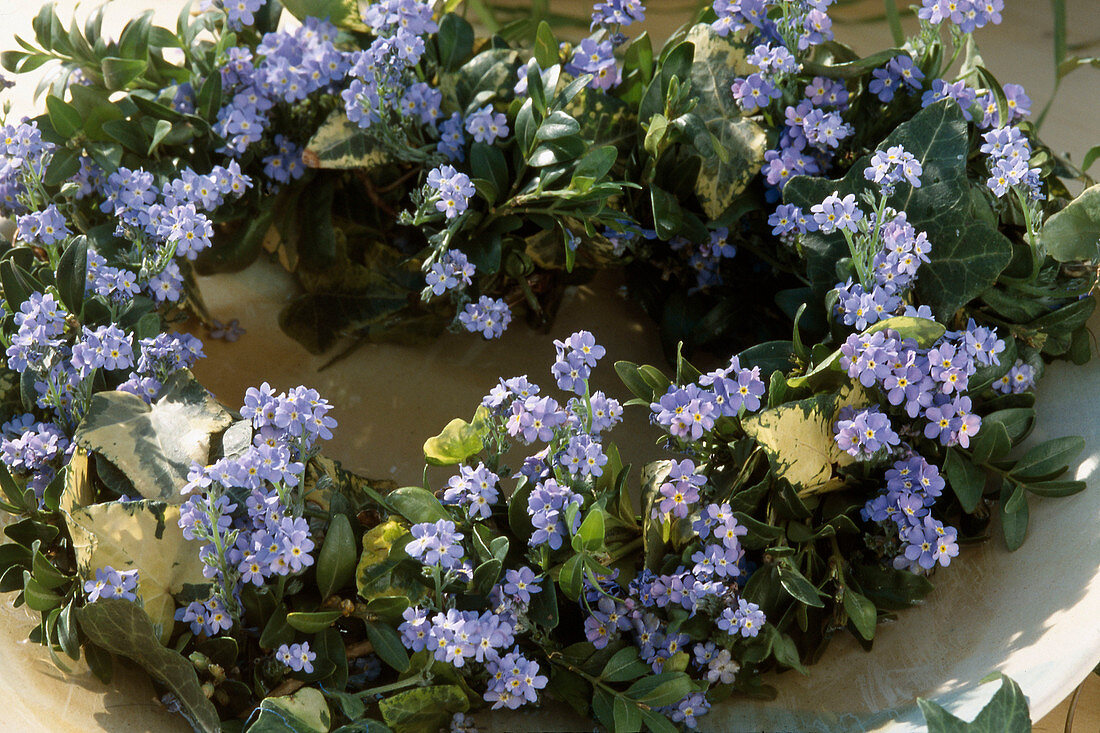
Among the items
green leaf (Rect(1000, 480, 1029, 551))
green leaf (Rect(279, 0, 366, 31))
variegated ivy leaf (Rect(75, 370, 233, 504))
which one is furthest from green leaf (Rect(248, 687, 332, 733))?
green leaf (Rect(279, 0, 366, 31))

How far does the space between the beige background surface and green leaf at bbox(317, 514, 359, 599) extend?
0.25 m

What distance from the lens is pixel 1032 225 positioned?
Answer: 1274 millimetres

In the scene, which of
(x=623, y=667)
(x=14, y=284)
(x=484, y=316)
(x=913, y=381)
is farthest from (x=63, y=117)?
(x=913, y=381)

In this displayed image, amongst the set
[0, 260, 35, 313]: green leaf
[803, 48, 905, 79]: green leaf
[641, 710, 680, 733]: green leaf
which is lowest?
[641, 710, 680, 733]: green leaf

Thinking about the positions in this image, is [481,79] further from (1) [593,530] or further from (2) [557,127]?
(1) [593,530]

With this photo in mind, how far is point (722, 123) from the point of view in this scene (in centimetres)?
143

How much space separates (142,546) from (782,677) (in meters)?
0.79

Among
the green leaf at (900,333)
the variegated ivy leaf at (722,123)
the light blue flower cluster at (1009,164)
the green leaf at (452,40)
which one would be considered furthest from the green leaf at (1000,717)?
the green leaf at (452,40)

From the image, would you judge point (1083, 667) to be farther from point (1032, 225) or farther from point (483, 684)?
point (483, 684)

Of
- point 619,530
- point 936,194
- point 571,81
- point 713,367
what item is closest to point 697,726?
point 619,530

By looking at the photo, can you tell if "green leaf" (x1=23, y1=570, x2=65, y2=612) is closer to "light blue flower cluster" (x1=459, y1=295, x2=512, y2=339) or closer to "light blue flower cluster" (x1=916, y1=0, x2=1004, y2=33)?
Answer: "light blue flower cluster" (x1=459, y1=295, x2=512, y2=339)

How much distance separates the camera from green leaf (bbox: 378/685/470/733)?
1080mm

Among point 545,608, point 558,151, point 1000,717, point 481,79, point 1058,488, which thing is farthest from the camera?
point 481,79

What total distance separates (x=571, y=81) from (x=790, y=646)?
2.78 feet
